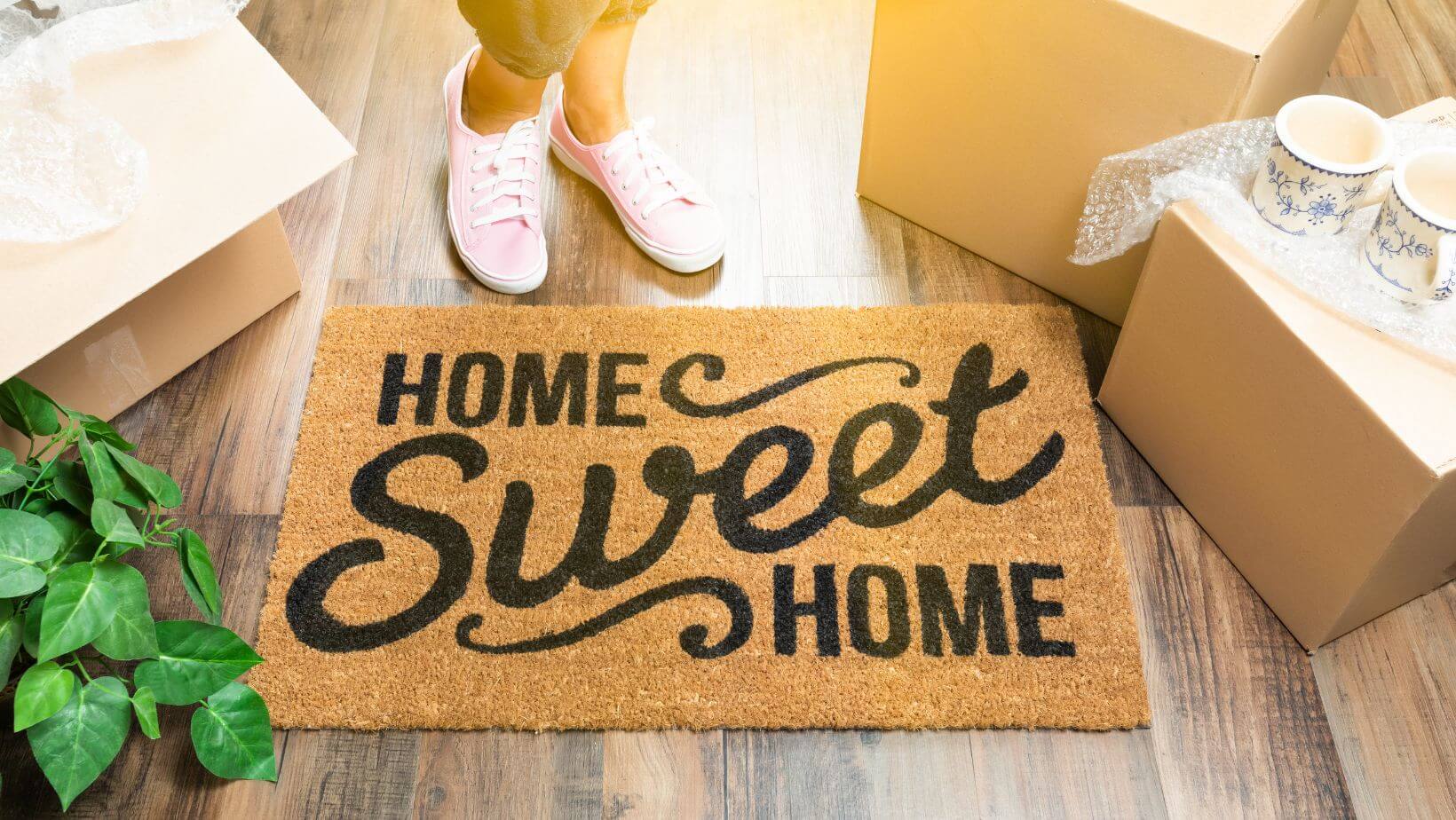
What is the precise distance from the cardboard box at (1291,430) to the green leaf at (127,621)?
3.30 ft

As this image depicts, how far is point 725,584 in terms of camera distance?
1.12 m

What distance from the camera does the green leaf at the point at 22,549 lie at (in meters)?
0.85

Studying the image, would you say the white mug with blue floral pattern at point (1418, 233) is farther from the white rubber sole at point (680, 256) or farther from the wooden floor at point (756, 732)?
the white rubber sole at point (680, 256)

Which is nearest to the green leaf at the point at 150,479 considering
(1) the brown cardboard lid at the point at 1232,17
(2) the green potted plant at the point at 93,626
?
(2) the green potted plant at the point at 93,626

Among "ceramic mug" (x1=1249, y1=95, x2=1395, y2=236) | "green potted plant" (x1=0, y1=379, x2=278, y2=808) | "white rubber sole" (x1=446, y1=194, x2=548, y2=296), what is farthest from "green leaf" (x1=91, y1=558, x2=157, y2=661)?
"ceramic mug" (x1=1249, y1=95, x2=1395, y2=236)

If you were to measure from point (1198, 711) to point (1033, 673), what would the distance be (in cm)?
17

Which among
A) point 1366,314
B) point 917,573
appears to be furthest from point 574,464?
point 1366,314

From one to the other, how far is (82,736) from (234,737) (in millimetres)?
119

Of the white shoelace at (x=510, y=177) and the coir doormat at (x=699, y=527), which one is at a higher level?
the white shoelace at (x=510, y=177)

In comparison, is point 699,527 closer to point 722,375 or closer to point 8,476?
point 722,375

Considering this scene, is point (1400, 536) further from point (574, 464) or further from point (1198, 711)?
point (574, 464)

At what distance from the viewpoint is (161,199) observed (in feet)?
3.42

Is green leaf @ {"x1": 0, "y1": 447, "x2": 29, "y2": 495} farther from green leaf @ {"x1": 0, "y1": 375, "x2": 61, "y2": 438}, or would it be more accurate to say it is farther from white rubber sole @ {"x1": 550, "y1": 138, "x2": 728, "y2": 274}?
white rubber sole @ {"x1": 550, "y1": 138, "x2": 728, "y2": 274}

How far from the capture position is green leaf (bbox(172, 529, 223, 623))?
3.16 feet
